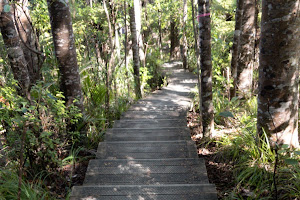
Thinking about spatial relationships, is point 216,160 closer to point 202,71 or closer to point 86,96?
point 202,71

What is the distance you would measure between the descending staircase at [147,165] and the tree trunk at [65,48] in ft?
3.34

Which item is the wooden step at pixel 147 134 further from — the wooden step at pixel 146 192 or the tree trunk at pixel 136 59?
the tree trunk at pixel 136 59

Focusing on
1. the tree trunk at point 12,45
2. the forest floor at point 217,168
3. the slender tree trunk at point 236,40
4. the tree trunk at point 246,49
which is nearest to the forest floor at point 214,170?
the forest floor at point 217,168

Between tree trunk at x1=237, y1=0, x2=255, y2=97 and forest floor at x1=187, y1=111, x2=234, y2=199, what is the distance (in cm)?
148

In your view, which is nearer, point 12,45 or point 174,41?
point 12,45

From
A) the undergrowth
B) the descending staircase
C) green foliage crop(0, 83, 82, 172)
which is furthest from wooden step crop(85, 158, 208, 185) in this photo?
green foliage crop(0, 83, 82, 172)

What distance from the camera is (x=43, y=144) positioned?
10.2ft

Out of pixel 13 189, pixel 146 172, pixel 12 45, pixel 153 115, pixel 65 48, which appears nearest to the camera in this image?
pixel 13 189

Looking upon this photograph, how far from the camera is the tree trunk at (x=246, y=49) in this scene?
16.6 feet

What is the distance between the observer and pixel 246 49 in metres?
5.27

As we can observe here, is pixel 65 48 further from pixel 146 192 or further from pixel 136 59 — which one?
pixel 136 59

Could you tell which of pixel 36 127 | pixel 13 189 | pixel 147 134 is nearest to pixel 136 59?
pixel 147 134

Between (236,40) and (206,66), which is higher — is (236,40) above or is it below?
above

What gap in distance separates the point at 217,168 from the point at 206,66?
1652 mm
